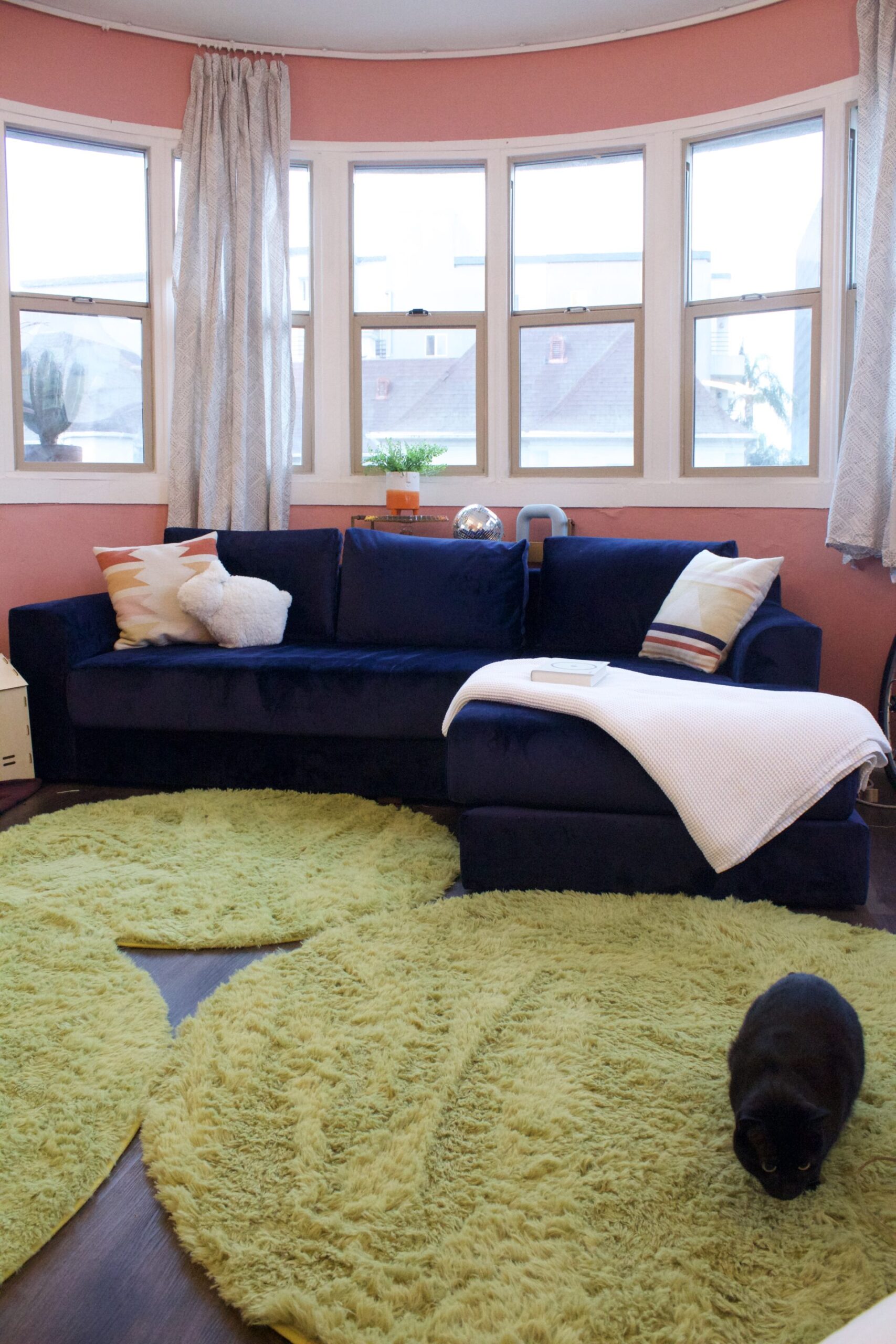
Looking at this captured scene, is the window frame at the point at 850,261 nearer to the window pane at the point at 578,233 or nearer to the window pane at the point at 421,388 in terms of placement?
the window pane at the point at 578,233

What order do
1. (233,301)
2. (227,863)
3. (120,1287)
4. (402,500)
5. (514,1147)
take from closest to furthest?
(120,1287)
(514,1147)
(227,863)
(402,500)
(233,301)

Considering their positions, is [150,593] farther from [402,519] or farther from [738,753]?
[738,753]

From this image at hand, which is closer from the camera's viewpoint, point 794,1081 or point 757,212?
point 794,1081

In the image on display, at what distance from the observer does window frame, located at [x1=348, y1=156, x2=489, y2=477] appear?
460 centimetres

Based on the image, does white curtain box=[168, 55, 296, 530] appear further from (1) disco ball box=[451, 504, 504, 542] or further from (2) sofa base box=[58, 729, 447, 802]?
(2) sofa base box=[58, 729, 447, 802]

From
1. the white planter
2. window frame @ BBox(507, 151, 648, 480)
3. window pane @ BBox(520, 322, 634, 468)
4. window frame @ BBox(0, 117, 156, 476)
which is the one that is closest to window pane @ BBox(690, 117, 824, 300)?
window frame @ BBox(507, 151, 648, 480)

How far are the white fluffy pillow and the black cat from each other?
262cm

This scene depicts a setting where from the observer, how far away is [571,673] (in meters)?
2.70

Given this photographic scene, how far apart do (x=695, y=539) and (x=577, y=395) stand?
89 cm

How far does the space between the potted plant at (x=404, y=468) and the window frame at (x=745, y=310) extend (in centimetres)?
115

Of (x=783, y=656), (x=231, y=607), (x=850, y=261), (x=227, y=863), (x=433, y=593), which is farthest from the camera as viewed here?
(x=850, y=261)

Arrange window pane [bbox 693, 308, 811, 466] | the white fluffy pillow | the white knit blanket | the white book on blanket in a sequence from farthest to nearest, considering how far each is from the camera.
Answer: window pane [bbox 693, 308, 811, 466]
the white fluffy pillow
the white book on blanket
the white knit blanket

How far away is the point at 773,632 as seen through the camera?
3.03 meters

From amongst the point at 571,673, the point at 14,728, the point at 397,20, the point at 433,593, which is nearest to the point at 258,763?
the point at 14,728
